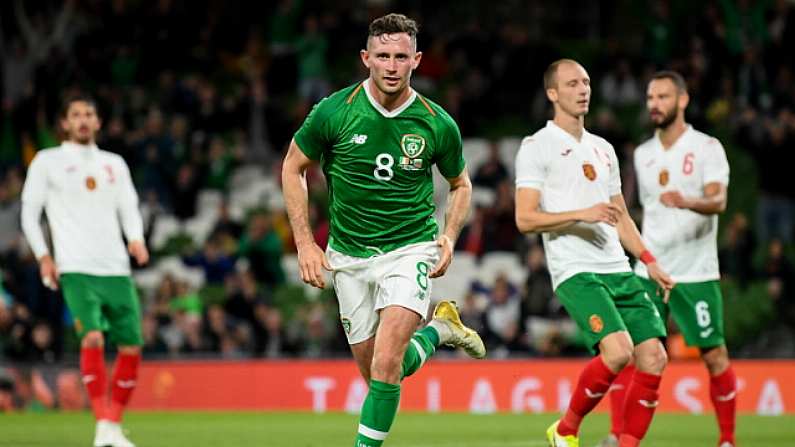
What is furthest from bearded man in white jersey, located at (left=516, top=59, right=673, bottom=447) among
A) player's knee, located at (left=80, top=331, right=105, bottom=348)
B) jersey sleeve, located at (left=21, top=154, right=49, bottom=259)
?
jersey sleeve, located at (left=21, top=154, right=49, bottom=259)

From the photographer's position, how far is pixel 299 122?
72.9 ft

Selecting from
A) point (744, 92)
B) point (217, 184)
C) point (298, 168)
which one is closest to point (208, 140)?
point (217, 184)

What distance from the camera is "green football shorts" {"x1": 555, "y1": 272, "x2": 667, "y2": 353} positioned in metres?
9.34

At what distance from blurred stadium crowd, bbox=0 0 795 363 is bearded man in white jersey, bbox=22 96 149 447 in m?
5.63

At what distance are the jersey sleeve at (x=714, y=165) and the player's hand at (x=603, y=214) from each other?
184cm

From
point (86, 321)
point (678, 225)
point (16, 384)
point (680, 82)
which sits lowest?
point (16, 384)

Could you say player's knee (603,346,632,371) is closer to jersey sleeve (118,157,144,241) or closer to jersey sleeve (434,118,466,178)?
jersey sleeve (434,118,466,178)

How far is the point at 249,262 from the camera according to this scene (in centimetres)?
1962

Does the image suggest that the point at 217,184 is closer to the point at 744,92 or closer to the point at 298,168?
the point at 744,92

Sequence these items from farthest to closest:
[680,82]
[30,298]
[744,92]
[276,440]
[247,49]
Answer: [247,49] < [744,92] < [30,298] < [276,440] < [680,82]

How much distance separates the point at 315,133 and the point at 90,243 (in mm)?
3479

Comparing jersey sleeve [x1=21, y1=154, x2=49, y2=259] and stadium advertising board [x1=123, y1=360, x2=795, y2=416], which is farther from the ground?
jersey sleeve [x1=21, y1=154, x2=49, y2=259]

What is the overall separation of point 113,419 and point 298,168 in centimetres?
346

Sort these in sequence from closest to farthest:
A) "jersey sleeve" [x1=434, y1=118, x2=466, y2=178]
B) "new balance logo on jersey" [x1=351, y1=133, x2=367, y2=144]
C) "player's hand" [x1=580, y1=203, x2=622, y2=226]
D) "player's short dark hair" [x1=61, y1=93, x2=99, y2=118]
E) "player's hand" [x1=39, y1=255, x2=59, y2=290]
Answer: "new balance logo on jersey" [x1=351, y1=133, x2=367, y2=144] < "jersey sleeve" [x1=434, y1=118, x2=466, y2=178] < "player's hand" [x1=580, y1=203, x2=622, y2=226] < "player's hand" [x1=39, y1=255, x2=59, y2=290] < "player's short dark hair" [x1=61, y1=93, x2=99, y2=118]
